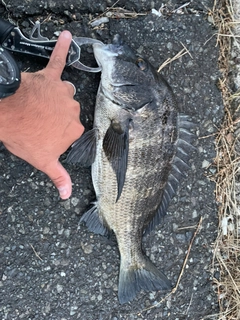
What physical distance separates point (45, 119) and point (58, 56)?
43 cm

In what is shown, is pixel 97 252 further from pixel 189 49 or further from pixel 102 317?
pixel 189 49

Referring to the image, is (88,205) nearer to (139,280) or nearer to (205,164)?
(139,280)

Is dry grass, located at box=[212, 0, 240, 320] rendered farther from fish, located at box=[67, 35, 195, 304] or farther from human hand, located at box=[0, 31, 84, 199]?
human hand, located at box=[0, 31, 84, 199]

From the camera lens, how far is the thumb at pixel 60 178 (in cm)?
287

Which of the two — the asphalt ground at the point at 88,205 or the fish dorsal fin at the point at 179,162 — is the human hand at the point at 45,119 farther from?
the fish dorsal fin at the point at 179,162

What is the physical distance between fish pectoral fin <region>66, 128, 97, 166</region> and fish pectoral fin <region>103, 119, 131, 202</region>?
3.9 inches

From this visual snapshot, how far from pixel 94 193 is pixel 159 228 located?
0.59 m

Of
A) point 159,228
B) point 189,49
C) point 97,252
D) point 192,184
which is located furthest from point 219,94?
point 97,252

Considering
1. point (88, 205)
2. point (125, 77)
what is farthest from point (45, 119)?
point (88, 205)

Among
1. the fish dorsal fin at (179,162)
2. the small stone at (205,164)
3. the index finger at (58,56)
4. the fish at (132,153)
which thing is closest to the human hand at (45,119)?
the index finger at (58,56)

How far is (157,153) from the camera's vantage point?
2.96 meters

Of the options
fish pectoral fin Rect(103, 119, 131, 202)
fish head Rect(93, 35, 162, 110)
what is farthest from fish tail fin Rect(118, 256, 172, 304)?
fish head Rect(93, 35, 162, 110)

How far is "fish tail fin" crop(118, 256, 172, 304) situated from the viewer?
10.5 ft

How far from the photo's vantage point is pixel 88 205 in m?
3.27
